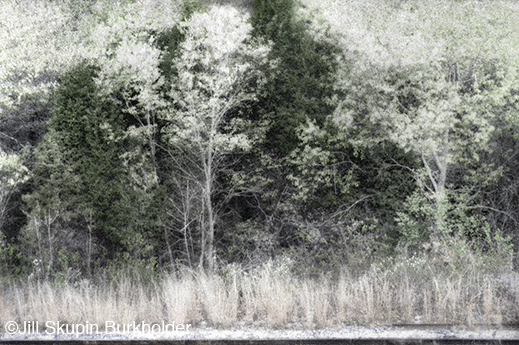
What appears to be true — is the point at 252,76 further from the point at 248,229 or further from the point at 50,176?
the point at 50,176

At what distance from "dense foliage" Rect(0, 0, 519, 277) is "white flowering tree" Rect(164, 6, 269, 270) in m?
0.06

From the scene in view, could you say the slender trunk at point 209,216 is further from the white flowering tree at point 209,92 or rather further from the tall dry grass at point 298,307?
the tall dry grass at point 298,307

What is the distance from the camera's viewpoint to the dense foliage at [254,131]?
10.3 meters

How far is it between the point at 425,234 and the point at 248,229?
4.31 meters

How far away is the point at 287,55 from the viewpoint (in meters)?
12.4

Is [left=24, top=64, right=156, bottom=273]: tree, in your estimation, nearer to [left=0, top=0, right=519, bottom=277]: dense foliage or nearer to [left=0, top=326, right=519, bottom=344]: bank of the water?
[left=0, top=0, right=519, bottom=277]: dense foliage

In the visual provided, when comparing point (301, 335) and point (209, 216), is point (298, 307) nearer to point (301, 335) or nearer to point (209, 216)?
point (301, 335)

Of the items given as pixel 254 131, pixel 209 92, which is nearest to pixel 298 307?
pixel 254 131

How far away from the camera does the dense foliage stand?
1030cm

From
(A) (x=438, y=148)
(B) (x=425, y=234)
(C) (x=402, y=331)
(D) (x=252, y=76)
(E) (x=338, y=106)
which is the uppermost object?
(D) (x=252, y=76)

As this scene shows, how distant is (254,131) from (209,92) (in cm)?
150

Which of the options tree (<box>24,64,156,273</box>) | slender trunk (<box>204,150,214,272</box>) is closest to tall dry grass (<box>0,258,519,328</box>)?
tree (<box>24,64,156,273</box>)

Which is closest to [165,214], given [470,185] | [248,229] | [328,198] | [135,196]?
[135,196]

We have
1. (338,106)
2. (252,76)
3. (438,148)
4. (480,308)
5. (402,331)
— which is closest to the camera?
(402,331)
